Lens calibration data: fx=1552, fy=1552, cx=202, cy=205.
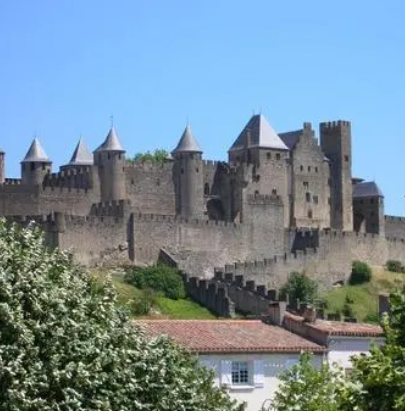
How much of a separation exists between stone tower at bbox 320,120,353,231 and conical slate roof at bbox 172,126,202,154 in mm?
13191

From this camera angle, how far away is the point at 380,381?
29766 millimetres

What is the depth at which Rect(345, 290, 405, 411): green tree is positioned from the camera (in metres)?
29.6

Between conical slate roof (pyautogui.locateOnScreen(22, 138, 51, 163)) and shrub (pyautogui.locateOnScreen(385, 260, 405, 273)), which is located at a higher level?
conical slate roof (pyautogui.locateOnScreen(22, 138, 51, 163))

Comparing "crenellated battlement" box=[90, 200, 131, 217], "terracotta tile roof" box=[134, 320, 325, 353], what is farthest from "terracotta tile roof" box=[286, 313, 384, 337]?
"crenellated battlement" box=[90, 200, 131, 217]

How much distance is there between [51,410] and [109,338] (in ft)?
9.33

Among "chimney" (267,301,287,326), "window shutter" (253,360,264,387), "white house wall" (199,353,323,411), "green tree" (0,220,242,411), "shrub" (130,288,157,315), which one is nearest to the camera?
"green tree" (0,220,242,411)

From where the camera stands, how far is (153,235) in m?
96.1

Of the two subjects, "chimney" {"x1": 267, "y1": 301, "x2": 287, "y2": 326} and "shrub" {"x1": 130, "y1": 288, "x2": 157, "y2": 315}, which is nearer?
"chimney" {"x1": 267, "y1": 301, "x2": 287, "y2": 326}

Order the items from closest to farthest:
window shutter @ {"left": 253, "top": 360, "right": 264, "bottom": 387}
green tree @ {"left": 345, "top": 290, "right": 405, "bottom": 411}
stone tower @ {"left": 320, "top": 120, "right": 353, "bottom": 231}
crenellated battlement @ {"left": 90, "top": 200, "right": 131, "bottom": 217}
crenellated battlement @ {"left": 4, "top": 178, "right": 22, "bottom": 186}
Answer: green tree @ {"left": 345, "top": 290, "right": 405, "bottom": 411} → window shutter @ {"left": 253, "top": 360, "right": 264, "bottom": 387} → crenellated battlement @ {"left": 90, "top": 200, "right": 131, "bottom": 217} → crenellated battlement @ {"left": 4, "top": 178, "right": 22, "bottom": 186} → stone tower @ {"left": 320, "top": 120, "right": 353, "bottom": 231}

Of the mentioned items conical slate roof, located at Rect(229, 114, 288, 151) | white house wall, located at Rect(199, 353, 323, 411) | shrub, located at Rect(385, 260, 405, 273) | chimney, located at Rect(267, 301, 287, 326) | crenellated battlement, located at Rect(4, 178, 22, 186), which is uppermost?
conical slate roof, located at Rect(229, 114, 288, 151)

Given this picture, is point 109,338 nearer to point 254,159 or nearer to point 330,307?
point 330,307

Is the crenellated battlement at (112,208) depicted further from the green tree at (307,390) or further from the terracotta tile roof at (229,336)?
the green tree at (307,390)

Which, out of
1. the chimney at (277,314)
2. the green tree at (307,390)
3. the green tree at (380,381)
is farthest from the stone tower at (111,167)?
the green tree at (380,381)

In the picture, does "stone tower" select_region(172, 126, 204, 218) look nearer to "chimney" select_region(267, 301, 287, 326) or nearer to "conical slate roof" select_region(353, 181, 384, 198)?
"conical slate roof" select_region(353, 181, 384, 198)
